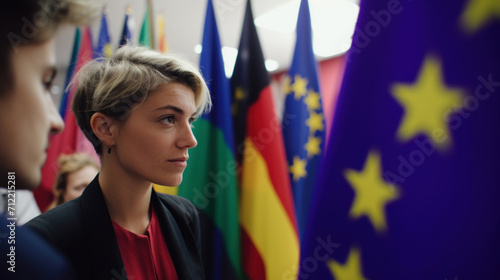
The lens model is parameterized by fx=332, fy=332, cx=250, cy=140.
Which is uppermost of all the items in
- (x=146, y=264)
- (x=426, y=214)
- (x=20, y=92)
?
(x=20, y=92)

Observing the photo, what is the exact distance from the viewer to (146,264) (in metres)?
0.77

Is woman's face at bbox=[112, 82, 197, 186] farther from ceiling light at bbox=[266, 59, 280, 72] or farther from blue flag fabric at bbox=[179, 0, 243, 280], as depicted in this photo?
ceiling light at bbox=[266, 59, 280, 72]

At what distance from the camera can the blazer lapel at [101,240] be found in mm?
Result: 665

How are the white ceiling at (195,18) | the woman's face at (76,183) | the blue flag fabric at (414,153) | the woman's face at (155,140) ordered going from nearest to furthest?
1. the blue flag fabric at (414,153)
2. the woman's face at (155,140)
3. the woman's face at (76,183)
4. the white ceiling at (195,18)

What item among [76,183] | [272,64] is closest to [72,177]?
[76,183]

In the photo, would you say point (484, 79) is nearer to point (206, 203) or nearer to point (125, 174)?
point (125, 174)

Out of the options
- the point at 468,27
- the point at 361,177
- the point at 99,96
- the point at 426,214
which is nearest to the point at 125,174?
the point at 99,96

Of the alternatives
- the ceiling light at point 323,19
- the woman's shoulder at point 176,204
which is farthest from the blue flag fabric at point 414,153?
the ceiling light at point 323,19

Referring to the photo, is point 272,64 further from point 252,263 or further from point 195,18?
point 252,263

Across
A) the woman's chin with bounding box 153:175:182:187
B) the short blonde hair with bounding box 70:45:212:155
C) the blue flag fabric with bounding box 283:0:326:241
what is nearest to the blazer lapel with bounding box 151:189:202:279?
the woman's chin with bounding box 153:175:182:187

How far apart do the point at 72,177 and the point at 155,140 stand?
0.94 metres

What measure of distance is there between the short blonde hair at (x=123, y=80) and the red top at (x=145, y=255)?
0.24 m

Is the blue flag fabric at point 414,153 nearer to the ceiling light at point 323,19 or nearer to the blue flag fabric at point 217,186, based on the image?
the blue flag fabric at point 217,186

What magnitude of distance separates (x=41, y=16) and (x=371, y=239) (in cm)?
64
